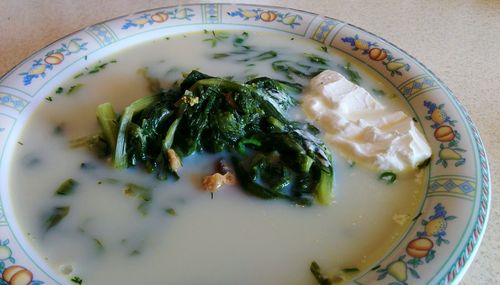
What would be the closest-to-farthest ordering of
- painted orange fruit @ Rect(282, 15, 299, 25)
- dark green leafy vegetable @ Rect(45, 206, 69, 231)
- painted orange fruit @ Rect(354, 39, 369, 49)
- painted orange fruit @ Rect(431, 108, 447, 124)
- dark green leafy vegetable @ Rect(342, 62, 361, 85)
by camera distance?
dark green leafy vegetable @ Rect(45, 206, 69, 231) < painted orange fruit @ Rect(431, 108, 447, 124) < dark green leafy vegetable @ Rect(342, 62, 361, 85) < painted orange fruit @ Rect(354, 39, 369, 49) < painted orange fruit @ Rect(282, 15, 299, 25)

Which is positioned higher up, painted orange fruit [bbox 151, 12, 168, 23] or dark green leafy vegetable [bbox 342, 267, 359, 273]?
painted orange fruit [bbox 151, 12, 168, 23]

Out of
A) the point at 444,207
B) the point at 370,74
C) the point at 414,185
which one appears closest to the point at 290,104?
the point at 370,74

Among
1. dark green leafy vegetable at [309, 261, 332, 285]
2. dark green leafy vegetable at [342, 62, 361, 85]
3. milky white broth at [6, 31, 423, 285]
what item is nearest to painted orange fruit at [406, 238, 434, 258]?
milky white broth at [6, 31, 423, 285]

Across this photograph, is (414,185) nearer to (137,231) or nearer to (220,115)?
(220,115)

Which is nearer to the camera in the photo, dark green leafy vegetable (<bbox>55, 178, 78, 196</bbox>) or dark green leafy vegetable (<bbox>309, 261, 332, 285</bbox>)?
dark green leafy vegetable (<bbox>309, 261, 332, 285</bbox>)

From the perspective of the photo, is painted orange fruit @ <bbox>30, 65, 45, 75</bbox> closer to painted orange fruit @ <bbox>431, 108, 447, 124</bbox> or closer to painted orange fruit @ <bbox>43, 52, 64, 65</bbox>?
painted orange fruit @ <bbox>43, 52, 64, 65</bbox>

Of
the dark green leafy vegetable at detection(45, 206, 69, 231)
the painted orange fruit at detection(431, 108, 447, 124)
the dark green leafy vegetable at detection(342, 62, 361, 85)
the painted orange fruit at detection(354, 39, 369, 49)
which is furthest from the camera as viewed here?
the painted orange fruit at detection(354, 39, 369, 49)

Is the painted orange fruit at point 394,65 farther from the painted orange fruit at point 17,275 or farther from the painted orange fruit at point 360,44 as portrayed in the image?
the painted orange fruit at point 17,275
